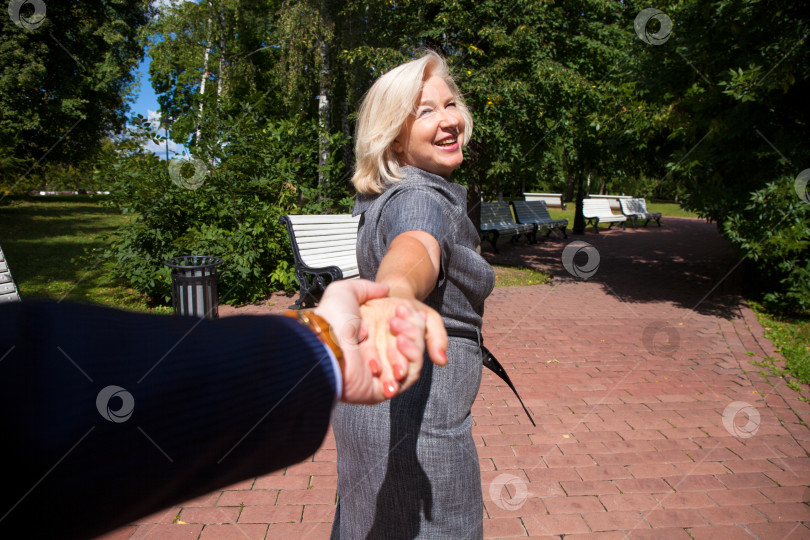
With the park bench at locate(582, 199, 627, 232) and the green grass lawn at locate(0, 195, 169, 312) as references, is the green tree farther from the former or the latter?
the park bench at locate(582, 199, 627, 232)

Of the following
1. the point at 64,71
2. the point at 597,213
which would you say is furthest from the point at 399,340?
the point at 64,71

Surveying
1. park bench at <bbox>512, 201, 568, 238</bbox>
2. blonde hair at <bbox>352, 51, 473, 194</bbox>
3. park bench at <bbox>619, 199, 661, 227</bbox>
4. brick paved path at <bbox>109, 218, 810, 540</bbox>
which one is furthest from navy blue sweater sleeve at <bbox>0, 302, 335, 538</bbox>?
park bench at <bbox>619, 199, 661, 227</bbox>

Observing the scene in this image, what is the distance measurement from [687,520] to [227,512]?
2683mm

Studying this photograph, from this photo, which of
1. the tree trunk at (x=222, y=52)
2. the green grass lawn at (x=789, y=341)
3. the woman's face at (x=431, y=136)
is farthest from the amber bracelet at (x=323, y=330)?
the tree trunk at (x=222, y=52)

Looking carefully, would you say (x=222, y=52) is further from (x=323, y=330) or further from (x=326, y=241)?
(x=323, y=330)

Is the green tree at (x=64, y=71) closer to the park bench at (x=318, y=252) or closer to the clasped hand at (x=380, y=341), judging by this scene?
the park bench at (x=318, y=252)

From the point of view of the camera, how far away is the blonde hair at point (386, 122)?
1643 mm

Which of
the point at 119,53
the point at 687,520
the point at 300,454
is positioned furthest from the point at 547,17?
the point at 119,53

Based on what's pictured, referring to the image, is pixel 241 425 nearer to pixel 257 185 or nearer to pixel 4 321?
pixel 4 321

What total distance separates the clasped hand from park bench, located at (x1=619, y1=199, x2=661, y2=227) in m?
23.8

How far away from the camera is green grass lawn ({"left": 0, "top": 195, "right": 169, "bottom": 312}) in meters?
7.58

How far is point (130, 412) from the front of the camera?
0.60m

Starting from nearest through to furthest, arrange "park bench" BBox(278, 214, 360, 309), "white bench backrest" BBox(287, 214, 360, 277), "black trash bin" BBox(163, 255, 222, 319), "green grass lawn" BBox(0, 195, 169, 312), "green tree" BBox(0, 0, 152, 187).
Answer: "black trash bin" BBox(163, 255, 222, 319), "park bench" BBox(278, 214, 360, 309), "white bench backrest" BBox(287, 214, 360, 277), "green grass lawn" BBox(0, 195, 169, 312), "green tree" BBox(0, 0, 152, 187)

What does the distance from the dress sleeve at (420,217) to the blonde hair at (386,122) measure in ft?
0.62
